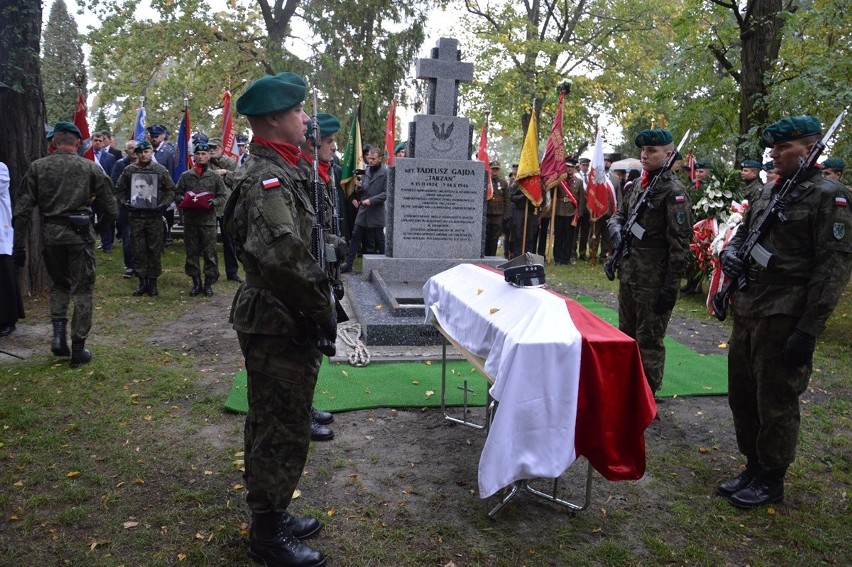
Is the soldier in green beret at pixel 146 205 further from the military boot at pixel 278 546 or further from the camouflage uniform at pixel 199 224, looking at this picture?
the military boot at pixel 278 546

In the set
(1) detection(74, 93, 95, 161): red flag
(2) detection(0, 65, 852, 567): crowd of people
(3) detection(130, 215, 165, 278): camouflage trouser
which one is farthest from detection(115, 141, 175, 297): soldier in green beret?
(1) detection(74, 93, 95, 161): red flag

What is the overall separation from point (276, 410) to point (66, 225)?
442 cm

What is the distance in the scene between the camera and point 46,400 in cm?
544

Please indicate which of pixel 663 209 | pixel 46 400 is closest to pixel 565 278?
pixel 663 209

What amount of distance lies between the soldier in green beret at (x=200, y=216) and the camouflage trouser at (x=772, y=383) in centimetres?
818

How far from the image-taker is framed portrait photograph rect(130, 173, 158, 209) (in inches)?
374

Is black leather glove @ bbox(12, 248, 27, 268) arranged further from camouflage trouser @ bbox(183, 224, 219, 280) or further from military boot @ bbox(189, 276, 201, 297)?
military boot @ bbox(189, 276, 201, 297)

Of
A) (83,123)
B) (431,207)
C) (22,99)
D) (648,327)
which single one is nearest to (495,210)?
(431,207)

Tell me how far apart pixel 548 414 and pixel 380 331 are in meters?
4.22

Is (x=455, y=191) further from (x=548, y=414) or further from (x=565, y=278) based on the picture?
(x=548, y=414)

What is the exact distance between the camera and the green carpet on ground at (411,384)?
222 inches

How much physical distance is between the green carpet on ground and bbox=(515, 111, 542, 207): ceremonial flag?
246 inches

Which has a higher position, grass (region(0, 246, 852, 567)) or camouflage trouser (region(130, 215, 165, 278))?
camouflage trouser (region(130, 215, 165, 278))

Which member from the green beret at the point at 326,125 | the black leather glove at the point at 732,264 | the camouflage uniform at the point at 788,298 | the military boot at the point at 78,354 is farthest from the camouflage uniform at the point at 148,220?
the camouflage uniform at the point at 788,298
